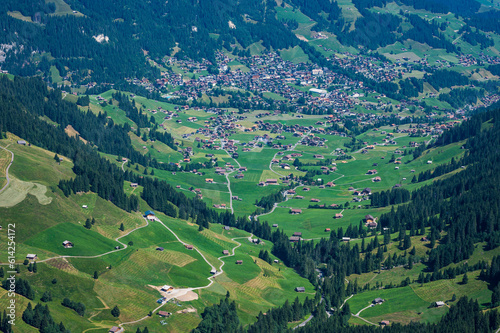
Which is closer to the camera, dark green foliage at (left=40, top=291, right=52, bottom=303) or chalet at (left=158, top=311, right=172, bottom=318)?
dark green foliage at (left=40, top=291, right=52, bottom=303)

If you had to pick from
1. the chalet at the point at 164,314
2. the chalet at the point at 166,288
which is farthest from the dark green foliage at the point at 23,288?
the chalet at the point at 166,288

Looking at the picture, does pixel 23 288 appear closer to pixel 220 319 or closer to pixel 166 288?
pixel 166 288

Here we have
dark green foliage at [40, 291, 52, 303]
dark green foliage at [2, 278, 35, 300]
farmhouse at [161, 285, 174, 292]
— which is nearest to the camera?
dark green foliage at [2, 278, 35, 300]

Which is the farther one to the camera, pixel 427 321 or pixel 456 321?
pixel 427 321

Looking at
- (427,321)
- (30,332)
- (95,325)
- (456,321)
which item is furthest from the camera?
(427,321)

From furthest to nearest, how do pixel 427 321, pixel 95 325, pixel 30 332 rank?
1. pixel 427 321
2. pixel 95 325
3. pixel 30 332

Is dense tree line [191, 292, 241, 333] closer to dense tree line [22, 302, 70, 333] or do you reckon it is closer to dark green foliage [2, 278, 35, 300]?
dense tree line [22, 302, 70, 333]

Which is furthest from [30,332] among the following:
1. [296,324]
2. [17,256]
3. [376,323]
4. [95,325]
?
[376,323]

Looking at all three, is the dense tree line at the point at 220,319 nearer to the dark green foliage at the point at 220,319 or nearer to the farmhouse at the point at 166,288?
the dark green foliage at the point at 220,319

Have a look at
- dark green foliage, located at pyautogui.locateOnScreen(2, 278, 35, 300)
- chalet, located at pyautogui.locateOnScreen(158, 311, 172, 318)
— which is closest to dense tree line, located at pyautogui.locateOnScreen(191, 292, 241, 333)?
chalet, located at pyautogui.locateOnScreen(158, 311, 172, 318)

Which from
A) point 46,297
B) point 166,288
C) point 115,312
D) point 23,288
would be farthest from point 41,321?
point 166,288

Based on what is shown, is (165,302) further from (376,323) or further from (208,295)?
(376,323)
